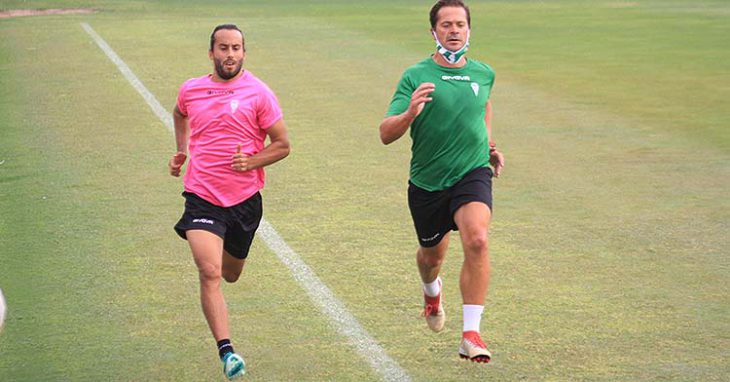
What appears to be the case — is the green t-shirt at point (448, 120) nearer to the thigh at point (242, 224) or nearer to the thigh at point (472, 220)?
the thigh at point (472, 220)

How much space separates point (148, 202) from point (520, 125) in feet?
21.1

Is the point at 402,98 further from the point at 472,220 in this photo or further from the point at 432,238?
the point at 432,238

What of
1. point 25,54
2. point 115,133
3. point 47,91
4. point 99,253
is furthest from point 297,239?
point 25,54

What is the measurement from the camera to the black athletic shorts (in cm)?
867

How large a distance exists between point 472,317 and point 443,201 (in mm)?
917

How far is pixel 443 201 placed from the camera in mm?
9008

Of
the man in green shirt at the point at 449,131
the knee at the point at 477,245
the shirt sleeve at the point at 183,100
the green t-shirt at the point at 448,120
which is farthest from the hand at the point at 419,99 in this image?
the shirt sleeve at the point at 183,100

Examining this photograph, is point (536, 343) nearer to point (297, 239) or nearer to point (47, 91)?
point (297, 239)

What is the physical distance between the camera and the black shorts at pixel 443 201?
29.0 feet

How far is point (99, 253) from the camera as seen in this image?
11.7 m

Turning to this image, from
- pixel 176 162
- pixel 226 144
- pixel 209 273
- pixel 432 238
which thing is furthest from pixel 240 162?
pixel 432 238

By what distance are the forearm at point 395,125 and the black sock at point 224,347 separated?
157 cm

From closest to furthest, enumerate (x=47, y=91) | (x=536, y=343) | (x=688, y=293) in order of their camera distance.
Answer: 1. (x=536, y=343)
2. (x=688, y=293)
3. (x=47, y=91)

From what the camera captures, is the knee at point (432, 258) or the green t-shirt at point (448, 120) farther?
the knee at point (432, 258)
